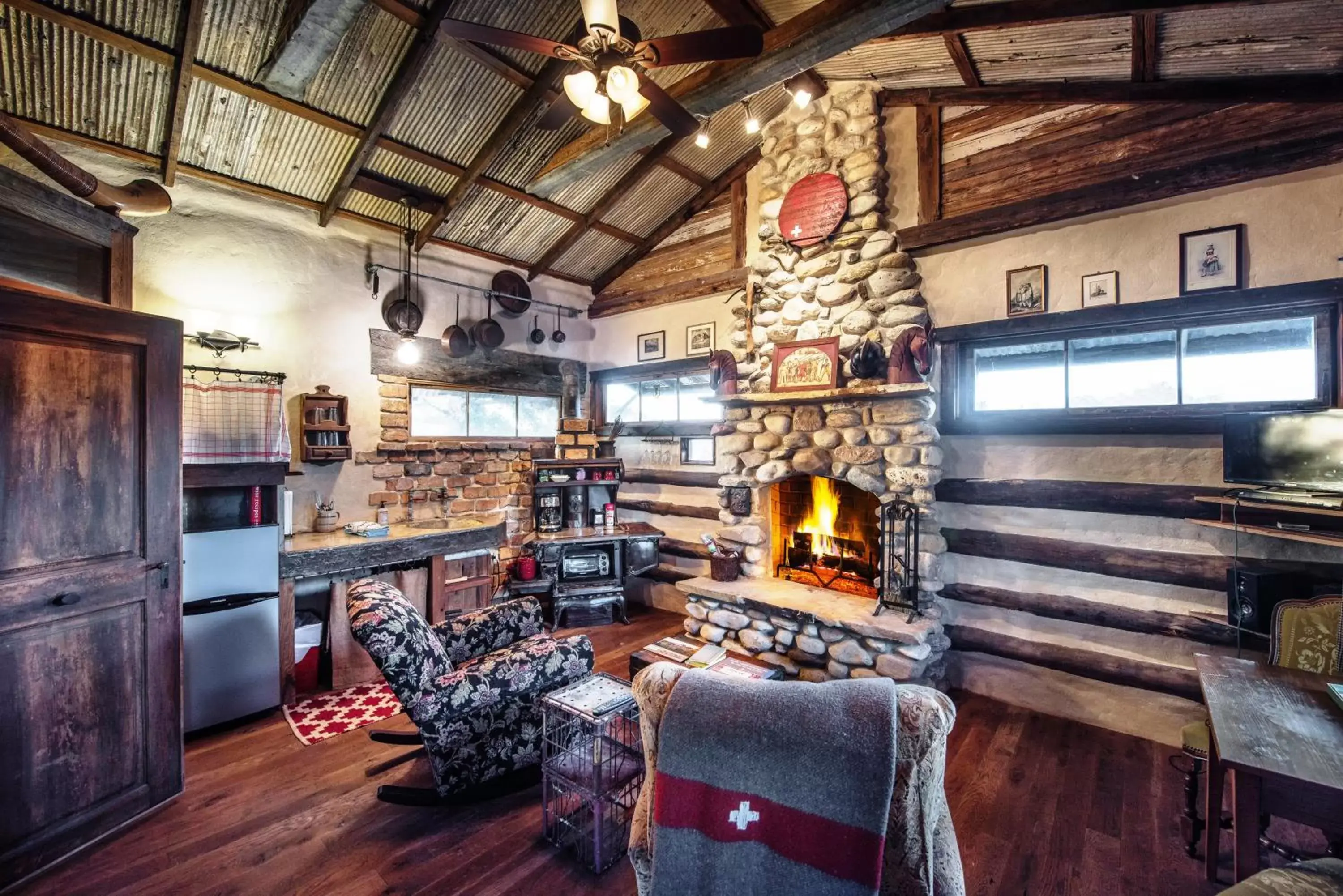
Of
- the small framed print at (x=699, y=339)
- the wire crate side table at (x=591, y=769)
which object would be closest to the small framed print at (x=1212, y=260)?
the small framed print at (x=699, y=339)

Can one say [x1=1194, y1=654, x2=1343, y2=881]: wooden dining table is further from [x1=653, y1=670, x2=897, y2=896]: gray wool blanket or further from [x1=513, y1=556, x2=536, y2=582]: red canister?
[x1=513, y1=556, x2=536, y2=582]: red canister

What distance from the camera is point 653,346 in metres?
5.74

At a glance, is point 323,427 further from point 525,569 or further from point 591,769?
point 591,769

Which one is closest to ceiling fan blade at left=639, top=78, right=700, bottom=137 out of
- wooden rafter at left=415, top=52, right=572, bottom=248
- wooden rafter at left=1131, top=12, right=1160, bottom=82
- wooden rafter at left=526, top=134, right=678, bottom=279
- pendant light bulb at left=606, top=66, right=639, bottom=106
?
pendant light bulb at left=606, top=66, right=639, bottom=106

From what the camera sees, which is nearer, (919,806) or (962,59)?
(919,806)

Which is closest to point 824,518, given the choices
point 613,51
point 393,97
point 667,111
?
point 667,111

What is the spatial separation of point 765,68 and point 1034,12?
126 cm

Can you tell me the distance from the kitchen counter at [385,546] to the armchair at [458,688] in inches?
44.1

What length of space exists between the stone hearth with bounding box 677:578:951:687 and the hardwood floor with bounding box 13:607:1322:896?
0.54 meters

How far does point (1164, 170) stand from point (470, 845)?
15.9 ft

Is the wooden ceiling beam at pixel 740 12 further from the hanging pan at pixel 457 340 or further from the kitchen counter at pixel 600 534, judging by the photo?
the kitchen counter at pixel 600 534

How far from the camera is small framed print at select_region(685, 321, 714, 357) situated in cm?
528

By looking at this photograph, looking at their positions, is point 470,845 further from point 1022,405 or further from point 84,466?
point 1022,405

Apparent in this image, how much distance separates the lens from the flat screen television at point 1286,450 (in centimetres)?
232
